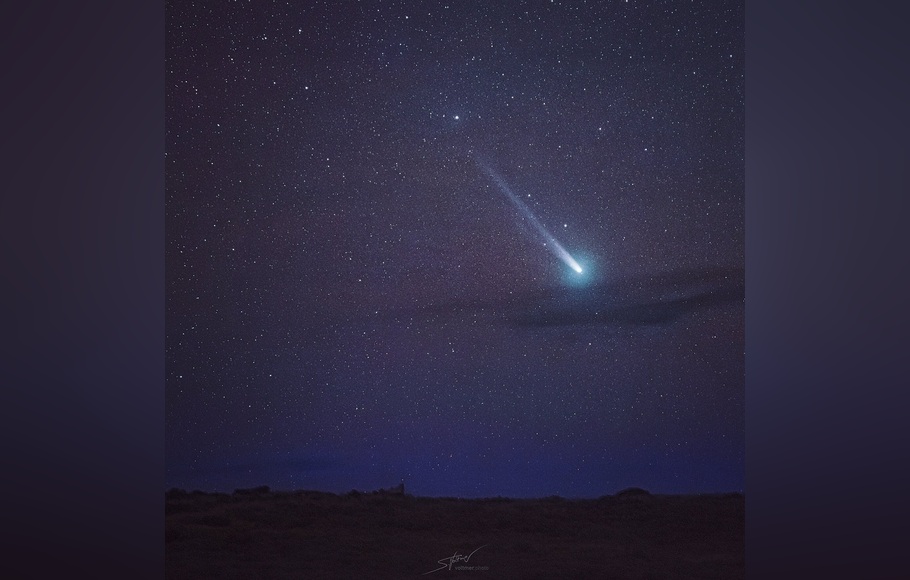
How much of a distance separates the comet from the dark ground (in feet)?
3.03

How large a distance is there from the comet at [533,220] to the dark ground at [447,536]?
→ 923mm

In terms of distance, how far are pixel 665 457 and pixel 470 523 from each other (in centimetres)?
80

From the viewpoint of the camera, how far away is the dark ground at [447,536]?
2768 mm

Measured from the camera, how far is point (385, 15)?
2.89 metres

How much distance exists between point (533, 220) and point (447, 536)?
4.16ft

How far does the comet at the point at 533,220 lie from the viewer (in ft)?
9.37

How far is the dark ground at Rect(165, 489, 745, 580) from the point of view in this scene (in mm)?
2768

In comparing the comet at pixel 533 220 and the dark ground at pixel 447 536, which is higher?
the comet at pixel 533 220

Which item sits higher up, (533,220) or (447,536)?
(533,220)

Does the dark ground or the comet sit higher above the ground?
the comet

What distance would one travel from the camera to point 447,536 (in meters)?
2.81

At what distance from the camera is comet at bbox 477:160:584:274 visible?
2857 millimetres
